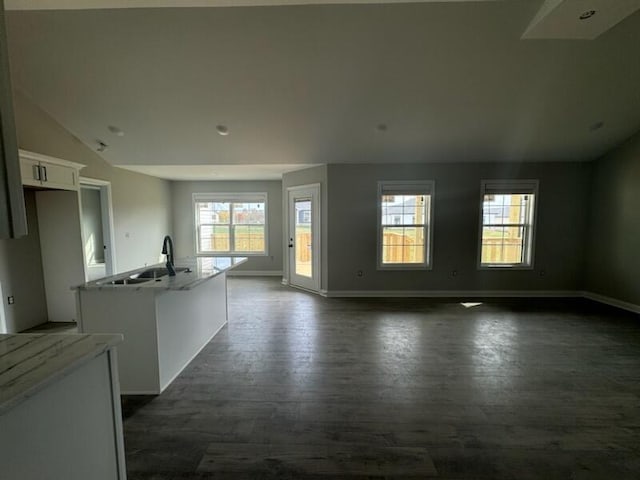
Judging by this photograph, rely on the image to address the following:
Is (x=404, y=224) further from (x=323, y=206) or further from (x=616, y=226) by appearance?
(x=616, y=226)

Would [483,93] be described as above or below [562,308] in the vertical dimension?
above

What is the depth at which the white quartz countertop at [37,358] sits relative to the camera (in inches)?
32.5

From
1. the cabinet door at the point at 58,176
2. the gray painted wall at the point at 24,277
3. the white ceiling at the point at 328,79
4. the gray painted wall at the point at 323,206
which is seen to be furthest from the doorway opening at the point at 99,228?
the gray painted wall at the point at 323,206

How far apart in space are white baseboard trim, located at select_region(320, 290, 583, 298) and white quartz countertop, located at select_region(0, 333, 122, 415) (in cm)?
429

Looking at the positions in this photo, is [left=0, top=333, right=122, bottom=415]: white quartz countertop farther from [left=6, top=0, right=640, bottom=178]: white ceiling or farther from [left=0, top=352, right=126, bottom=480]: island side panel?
[left=6, top=0, right=640, bottom=178]: white ceiling

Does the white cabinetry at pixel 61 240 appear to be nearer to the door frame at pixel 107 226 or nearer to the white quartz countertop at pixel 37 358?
the door frame at pixel 107 226

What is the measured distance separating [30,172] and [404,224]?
5118 millimetres

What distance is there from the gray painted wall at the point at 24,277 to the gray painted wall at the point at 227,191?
361 cm

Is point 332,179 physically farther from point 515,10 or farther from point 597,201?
point 597,201

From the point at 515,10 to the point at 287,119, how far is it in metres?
2.60

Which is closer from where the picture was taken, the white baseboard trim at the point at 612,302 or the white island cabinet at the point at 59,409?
the white island cabinet at the point at 59,409

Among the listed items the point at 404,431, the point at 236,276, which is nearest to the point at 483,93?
the point at 404,431

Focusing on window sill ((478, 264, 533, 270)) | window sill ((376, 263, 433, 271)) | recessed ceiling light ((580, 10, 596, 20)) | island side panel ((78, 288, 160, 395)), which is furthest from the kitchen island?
window sill ((478, 264, 533, 270))

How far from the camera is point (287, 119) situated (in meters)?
3.90
